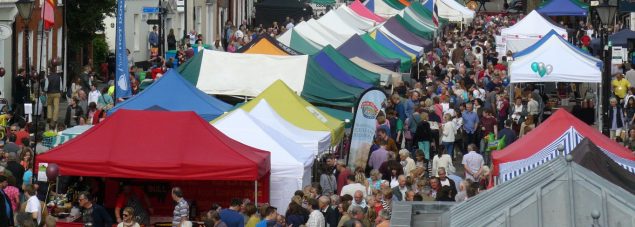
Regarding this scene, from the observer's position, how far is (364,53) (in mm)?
38344

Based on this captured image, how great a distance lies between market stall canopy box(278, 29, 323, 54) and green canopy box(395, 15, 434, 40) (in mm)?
8086

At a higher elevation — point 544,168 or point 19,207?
point 544,168

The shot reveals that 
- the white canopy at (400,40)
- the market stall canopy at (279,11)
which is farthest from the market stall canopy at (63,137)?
the market stall canopy at (279,11)

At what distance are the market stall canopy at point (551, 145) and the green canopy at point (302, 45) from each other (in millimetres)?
18091

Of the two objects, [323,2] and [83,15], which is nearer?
[83,15]

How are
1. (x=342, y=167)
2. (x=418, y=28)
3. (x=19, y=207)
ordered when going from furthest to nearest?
(x=418, y=28) → (x=342, y=167) → (x=19, y=207)

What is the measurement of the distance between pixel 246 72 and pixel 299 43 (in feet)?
29.8

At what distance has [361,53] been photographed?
125 ft

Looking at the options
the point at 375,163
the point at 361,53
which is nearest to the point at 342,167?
the point at 375,163

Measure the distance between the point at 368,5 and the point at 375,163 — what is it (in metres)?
36.2

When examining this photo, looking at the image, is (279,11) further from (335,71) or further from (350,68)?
(335,71)

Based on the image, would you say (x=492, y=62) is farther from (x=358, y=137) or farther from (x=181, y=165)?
(x=181, y=165)

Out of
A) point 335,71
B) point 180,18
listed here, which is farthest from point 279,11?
point 335,71

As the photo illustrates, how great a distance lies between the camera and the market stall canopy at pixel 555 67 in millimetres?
31859
